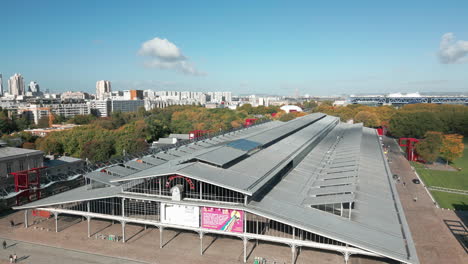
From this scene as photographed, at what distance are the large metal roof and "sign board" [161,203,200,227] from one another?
8.79 ft

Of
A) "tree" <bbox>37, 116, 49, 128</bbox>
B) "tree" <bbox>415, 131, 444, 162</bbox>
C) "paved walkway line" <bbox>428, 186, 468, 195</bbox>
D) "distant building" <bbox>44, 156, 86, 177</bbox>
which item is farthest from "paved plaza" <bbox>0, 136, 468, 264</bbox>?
"tree" <bbox>37, 116, 49, 128</bbox>

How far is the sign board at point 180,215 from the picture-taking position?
979 inches

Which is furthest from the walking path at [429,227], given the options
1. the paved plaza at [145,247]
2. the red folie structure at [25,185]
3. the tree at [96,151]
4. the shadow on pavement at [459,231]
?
the tree at [96,151]

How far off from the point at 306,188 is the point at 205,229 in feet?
36.6

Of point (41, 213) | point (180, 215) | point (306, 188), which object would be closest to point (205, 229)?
point (180, 215)

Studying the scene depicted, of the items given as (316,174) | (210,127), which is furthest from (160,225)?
(210,127)

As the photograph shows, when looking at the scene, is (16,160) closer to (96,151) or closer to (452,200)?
(96,151)

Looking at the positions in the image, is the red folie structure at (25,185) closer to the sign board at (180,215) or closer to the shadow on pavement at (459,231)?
the sign board at (180,215)

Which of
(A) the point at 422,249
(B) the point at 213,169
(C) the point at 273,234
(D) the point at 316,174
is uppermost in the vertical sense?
(B) the point at 213,169

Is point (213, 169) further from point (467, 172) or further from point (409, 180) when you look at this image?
point (467, 172)

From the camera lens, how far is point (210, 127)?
96.2 m

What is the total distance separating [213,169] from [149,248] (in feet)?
27.1

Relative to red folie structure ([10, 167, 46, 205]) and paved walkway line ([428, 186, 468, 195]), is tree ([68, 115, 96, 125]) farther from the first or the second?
paved walkway line ([428, 186, 468, 195])

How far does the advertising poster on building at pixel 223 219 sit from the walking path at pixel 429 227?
1453 cm
